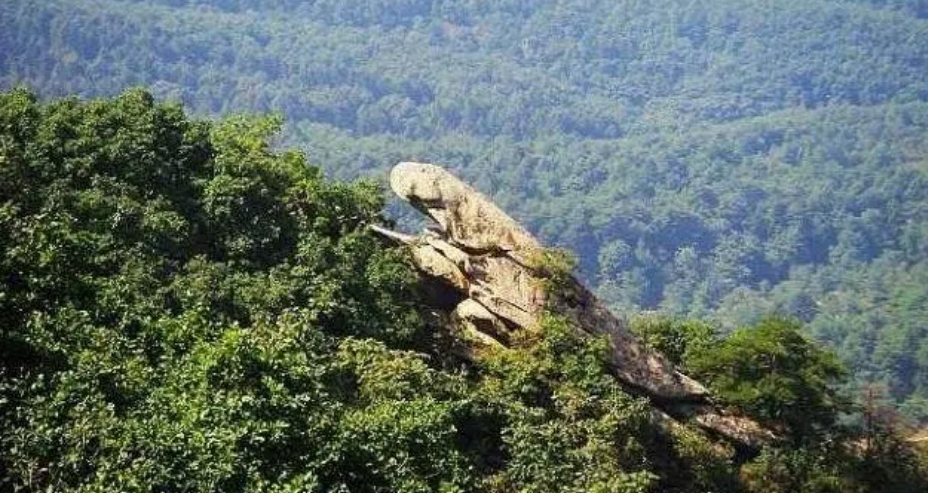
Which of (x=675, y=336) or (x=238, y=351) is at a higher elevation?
(x=238, y=351)

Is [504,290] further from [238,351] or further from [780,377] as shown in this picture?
[238,351]

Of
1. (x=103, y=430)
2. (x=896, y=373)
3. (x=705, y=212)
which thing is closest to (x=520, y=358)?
(x=103, y=430)

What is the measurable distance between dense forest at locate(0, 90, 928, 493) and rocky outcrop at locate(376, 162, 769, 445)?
650mm

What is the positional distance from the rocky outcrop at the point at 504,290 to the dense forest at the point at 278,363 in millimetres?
650

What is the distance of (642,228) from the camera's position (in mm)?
180750

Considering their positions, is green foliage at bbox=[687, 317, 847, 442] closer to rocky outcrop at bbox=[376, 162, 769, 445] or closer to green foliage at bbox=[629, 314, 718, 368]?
rocky outcrop at bbox=[376, 162, 769, 445]

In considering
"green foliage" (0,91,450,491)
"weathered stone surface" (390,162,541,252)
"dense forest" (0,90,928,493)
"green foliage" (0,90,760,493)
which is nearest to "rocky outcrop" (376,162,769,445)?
"weathered stone surface" (390,162,541,252)

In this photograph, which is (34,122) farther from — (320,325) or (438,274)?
(438,274)

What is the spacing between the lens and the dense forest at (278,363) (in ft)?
60.6

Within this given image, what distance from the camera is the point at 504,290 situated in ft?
97.1

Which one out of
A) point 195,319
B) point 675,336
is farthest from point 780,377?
point 195,319

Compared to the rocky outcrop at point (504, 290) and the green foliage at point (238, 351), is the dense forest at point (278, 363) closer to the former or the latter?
the green foliage at point (238, 351)

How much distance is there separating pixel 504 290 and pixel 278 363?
1017 centimetres

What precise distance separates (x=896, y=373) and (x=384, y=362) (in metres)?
106
